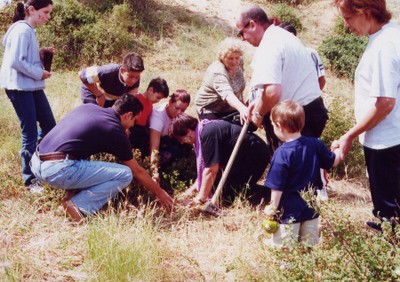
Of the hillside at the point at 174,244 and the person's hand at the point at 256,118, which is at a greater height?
the person's hand at the point at 256,118

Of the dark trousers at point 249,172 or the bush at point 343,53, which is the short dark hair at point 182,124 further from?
the bush at point 343,53

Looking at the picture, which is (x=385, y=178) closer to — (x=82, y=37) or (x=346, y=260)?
(x=346, y=260)

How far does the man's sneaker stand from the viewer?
164 inches

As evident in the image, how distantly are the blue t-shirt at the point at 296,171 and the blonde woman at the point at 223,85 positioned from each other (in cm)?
105

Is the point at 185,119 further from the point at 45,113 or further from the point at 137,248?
the point at 137,248

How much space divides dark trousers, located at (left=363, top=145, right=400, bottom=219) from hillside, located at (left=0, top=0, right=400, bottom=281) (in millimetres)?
241

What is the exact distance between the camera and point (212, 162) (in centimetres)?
418

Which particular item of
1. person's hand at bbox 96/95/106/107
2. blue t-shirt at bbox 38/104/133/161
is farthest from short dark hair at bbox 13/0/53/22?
blue t-shirt at bbox 38/104/133/161

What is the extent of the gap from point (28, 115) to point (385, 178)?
3228 mm

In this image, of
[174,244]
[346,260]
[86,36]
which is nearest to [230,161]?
[174,244]

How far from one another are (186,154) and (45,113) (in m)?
1.57

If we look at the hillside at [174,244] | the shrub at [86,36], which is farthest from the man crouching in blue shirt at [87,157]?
the shrub at [86,36]

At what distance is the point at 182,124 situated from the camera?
4.50m

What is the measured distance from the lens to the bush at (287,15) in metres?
13.6
